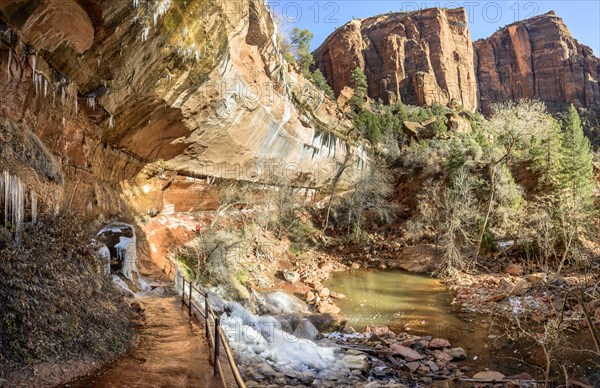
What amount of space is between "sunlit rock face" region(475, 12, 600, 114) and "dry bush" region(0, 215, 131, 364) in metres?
88.2

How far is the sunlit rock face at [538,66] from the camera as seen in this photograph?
241 feet

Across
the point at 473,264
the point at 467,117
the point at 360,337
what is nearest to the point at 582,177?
the point at 473,264

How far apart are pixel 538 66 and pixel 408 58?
29985mm

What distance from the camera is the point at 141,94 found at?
36.9ft

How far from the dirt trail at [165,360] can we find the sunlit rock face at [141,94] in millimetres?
3752

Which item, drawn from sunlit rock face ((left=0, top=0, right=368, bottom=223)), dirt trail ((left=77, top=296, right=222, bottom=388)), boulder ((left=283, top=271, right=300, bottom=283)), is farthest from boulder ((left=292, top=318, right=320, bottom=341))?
boulder ((left=283, top=271, right=300, bottom=283))

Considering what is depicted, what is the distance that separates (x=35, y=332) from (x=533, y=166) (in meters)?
32.0

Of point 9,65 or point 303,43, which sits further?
point 303,43

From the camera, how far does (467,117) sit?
6319 cm

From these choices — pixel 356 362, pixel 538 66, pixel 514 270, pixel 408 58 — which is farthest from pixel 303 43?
pixel 538 66

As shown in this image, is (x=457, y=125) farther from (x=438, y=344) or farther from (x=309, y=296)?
(x=438, y=344)

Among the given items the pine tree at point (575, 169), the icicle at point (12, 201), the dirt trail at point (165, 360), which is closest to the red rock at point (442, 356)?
the dirt trail at point (165, 360)

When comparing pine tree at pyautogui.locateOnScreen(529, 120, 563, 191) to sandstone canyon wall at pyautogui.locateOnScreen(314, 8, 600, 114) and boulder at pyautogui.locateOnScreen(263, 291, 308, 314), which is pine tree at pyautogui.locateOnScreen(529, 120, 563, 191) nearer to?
boulder at pyautogui.locateOnScreen(263, 291, 308, 314)

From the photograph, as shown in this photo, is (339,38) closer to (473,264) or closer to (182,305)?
(473,264)
